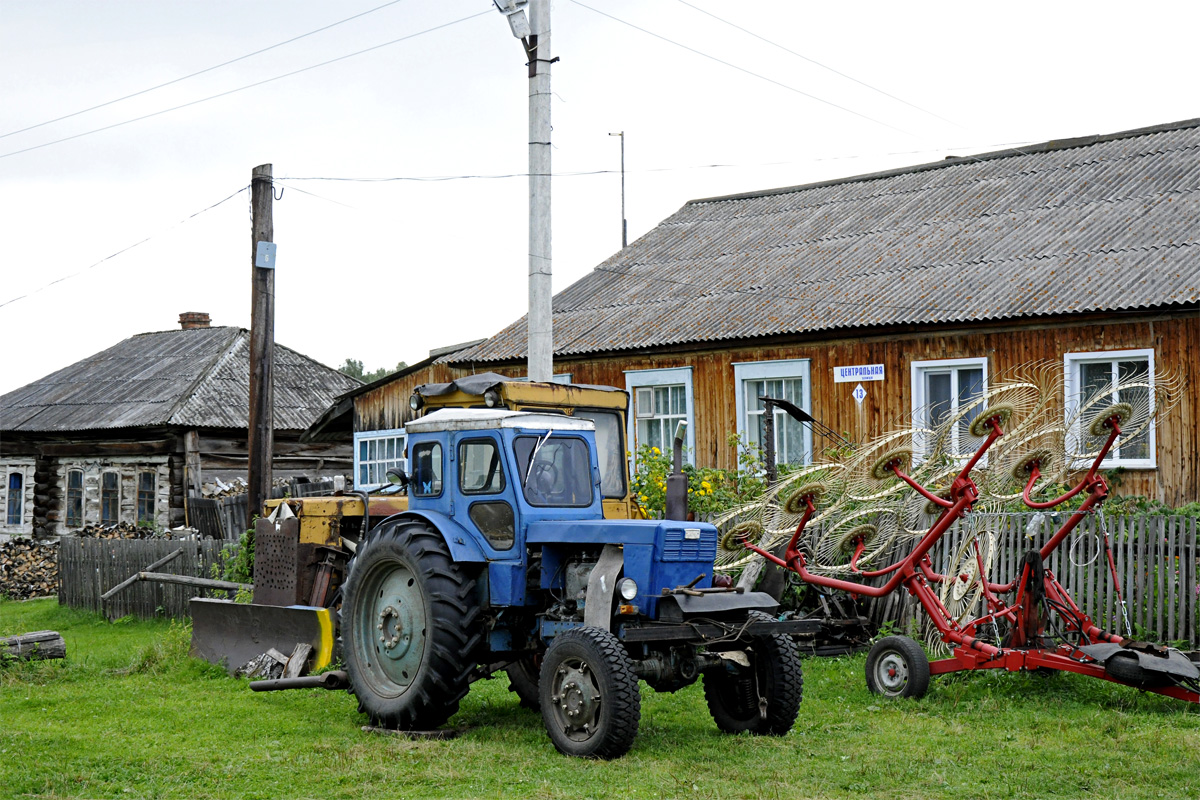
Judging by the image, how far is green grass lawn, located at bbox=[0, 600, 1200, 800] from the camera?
266 inches

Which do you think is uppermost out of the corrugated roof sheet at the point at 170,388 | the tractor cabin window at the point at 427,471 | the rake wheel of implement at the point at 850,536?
the corrugated roof sheet at the point at 170,388

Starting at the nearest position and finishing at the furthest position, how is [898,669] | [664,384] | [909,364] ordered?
1. [898,669]
2. [909,364]
3. [664,384]

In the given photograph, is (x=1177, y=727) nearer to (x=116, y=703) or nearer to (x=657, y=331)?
(x=116, y=703)

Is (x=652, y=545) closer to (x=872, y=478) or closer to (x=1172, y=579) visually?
(x=872, y=478)

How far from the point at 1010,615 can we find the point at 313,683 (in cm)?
515

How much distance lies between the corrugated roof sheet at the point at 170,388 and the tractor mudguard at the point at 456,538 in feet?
52.4

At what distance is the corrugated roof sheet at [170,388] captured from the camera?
24.1 m

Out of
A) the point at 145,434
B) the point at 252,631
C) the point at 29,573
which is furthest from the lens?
the point at 145,434

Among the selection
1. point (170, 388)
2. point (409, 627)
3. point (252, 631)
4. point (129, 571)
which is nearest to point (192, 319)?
point (170, 388)

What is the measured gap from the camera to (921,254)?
59.1ft

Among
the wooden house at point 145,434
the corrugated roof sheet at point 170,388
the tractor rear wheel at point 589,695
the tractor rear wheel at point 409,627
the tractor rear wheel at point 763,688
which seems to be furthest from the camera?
the corrugated roof sheet at point 170,388

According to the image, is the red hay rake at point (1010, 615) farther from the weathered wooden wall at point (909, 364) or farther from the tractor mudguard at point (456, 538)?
the weathered wooden wall at point (909, 364)

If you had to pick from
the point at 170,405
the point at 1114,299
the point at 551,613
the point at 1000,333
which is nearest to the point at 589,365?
the point at 1000,333

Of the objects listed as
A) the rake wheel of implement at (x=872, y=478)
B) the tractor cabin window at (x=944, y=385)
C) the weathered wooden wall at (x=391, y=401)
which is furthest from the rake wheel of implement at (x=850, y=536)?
the weathered wooden wall at (x=391, y=401)
